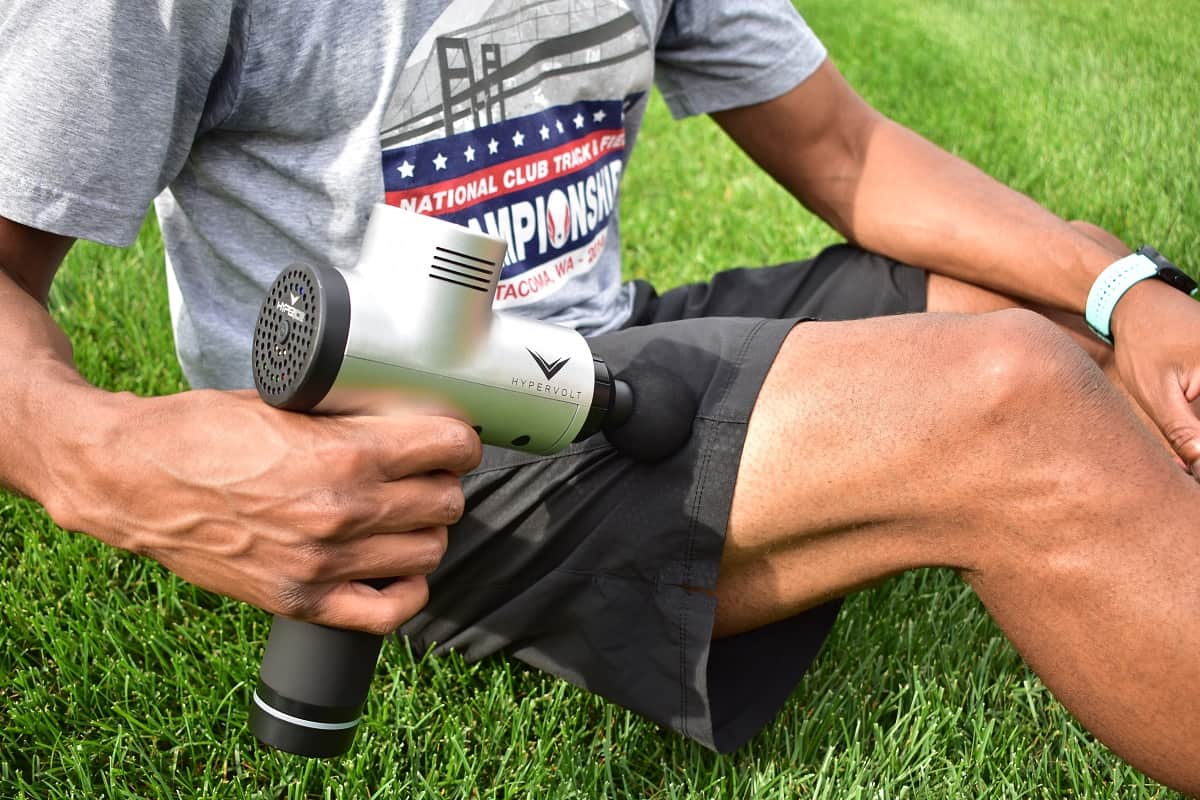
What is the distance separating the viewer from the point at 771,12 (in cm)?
234

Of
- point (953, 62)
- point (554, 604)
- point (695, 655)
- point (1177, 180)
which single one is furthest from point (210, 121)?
point (953, 62)

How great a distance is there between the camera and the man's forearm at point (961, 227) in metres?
2.24

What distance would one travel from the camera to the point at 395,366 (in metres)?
1.29

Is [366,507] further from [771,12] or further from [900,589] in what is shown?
[771,12]

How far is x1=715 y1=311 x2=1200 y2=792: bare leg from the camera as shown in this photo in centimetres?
135

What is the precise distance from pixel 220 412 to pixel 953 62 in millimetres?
5590

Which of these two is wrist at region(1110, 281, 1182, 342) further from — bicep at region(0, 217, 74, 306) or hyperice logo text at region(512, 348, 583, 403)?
bicep at region(0, 217, 74, 306)

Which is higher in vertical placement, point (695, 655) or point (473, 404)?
point (473, 404)

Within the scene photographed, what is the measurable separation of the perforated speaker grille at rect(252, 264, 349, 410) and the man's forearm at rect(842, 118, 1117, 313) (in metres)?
1.46

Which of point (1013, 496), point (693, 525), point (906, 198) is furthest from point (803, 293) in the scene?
point (1013, 496)

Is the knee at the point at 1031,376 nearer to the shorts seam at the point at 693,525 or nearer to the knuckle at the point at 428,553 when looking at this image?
the shorts seam at the point at 693,525

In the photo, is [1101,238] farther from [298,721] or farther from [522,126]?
[298,721]

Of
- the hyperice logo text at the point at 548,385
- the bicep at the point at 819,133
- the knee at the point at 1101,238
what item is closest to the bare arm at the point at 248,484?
the hyperice logo text at the point at 548,385

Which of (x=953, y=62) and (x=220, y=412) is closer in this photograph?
(x=220, y=412)
